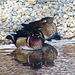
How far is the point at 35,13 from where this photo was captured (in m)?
8.19

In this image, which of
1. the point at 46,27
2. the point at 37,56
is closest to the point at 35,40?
the point at 37,56

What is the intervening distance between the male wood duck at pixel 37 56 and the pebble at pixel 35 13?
138 cm

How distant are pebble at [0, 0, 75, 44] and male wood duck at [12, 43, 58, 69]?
138 centimetres

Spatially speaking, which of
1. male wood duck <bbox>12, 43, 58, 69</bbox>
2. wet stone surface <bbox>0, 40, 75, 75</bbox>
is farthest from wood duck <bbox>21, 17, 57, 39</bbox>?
wet stone surface <bbox>0, 40, 75, 75</bbox>

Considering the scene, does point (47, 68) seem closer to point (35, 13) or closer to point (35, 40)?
point (35, 40)

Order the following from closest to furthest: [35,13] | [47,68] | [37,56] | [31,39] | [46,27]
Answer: [47,68], [37,56], [31,39], [46,27], [35,13]

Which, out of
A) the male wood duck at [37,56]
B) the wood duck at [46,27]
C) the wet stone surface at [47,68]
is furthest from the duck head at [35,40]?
the wood duck at [46,27]

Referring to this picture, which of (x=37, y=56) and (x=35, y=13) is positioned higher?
(x=35, y=13)

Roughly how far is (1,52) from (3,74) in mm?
1408

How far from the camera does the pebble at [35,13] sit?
725 cm

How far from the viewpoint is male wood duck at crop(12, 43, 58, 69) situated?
15.3ft

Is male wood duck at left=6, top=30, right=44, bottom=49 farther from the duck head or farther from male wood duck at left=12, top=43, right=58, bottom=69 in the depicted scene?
male wood duck at left=12, top=43, right=58, bottom=69

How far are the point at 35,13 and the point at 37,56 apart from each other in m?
3.24

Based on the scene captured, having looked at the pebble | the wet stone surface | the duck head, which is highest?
the pebble
